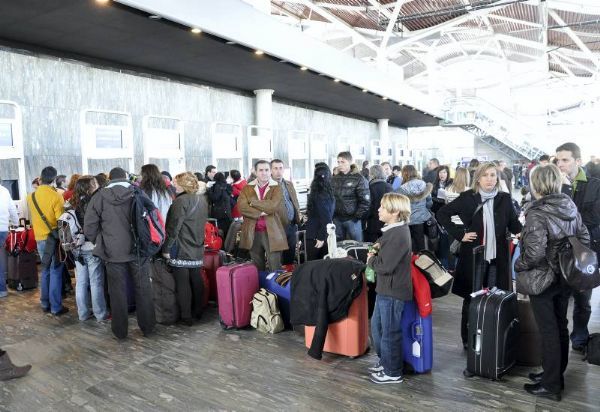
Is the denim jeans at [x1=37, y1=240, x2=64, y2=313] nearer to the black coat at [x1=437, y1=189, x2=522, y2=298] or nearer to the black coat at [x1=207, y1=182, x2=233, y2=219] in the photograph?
the black coat at [x1=207, y1=182, x2=233, y2=219]

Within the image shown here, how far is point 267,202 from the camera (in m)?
5.27

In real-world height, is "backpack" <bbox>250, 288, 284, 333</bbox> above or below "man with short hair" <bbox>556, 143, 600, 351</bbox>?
below

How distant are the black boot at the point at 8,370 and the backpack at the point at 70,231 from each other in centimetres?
156

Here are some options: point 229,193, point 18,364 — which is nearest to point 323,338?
point 18,364

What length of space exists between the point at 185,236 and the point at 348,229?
214 centimetres

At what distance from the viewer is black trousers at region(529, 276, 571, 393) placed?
322 centimetres

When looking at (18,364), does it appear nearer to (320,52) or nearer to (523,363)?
(523,363)

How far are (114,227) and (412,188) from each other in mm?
3769

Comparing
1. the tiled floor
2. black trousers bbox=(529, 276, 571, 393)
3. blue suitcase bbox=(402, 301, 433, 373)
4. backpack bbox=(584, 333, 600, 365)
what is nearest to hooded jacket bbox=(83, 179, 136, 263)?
the tiled floor

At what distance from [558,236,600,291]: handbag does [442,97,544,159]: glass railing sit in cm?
2345

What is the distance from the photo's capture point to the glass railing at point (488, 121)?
26.9 m

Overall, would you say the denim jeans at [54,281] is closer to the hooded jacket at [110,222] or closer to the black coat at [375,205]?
the hooded jacket at [110,222]

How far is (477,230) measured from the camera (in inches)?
158

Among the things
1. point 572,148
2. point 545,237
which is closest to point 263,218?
point 545,237
